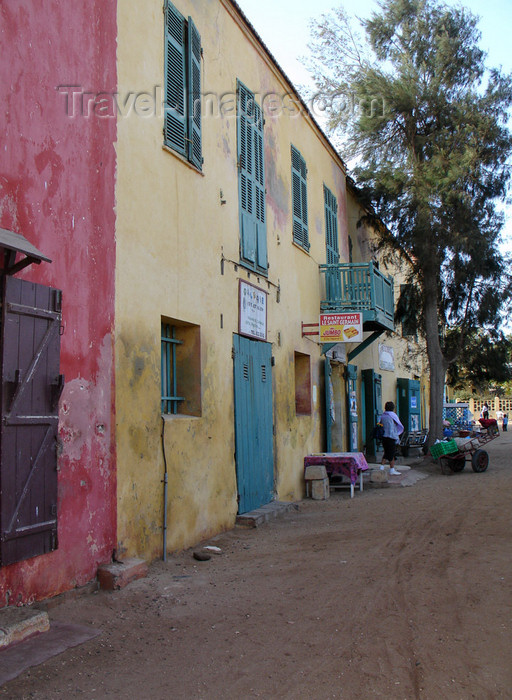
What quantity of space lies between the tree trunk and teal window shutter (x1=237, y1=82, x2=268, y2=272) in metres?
8.62

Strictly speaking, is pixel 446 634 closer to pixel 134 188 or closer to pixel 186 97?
pixel 134 188

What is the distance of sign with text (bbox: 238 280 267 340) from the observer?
9.28 meters

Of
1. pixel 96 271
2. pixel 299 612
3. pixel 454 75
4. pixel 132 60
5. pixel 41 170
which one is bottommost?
pixel 299 612

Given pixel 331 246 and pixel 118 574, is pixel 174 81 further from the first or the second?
pixel 331 246

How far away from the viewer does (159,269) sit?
7.05m

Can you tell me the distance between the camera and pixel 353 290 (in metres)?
13.7

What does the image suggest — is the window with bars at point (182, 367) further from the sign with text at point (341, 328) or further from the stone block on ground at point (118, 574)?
the sign with text at point (341, 328)

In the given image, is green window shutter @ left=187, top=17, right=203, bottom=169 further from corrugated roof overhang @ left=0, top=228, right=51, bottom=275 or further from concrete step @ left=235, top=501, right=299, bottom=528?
concrete step @ left=235, top=501, right=299, bottom=528

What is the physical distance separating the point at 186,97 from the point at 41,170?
132 inches

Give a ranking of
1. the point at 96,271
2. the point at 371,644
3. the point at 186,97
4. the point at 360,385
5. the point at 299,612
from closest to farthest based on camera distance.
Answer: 1. the point at 371,644
2. the point at 299,612
3. the point at 96,271
4. the point at 186,97
5. the point at 360,385

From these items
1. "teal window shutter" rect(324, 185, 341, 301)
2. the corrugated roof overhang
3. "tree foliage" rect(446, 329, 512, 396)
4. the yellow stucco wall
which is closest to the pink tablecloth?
the yellow stucco wall

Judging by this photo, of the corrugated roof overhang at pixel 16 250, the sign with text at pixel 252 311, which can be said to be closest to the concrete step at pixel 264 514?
the sign with text at pixel 252 311

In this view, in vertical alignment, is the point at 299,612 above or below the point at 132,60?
below

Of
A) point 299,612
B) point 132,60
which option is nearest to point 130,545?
point 299,612
